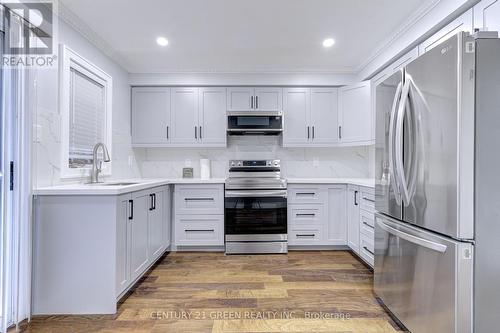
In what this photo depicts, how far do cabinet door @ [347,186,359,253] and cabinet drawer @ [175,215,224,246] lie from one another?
63.3 inches

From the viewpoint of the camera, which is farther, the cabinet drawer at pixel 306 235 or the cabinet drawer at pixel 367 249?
the cabinet drawer at pixel 306 235

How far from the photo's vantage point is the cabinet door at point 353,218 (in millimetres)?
3367

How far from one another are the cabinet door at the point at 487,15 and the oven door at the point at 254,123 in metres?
2.28

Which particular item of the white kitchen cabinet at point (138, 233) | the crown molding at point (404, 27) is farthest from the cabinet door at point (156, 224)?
the crown molding at point (404, 27)

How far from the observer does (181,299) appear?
2391 mm

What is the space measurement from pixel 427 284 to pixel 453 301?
19cm

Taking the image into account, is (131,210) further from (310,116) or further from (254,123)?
(310,116)

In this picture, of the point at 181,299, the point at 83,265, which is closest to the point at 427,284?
the point at 181,299

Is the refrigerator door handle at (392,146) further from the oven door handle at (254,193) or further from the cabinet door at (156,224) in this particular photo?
the cabinet door at (156,224)

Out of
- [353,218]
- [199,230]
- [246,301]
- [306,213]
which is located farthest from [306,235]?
[246,301]

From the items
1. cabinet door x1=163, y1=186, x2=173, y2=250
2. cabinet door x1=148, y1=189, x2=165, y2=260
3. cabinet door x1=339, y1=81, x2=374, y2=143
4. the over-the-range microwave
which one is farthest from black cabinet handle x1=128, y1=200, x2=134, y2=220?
cabinet door x1=339, y1=81, x2=374, y2=143

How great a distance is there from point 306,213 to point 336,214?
1.27ft

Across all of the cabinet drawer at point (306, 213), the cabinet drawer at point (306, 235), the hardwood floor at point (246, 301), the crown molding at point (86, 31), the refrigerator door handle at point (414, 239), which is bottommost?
the hardwood floor at point (246, 301)

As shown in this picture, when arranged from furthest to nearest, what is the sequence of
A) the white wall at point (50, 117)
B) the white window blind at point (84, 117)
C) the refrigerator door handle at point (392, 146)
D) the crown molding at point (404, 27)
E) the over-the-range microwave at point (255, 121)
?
the over-the-range microwave at point (255, 121)
the white window blind at point (84, 117)
the crown molding at point (404, 27)
the white wall at point (50, 117)
the refrigerator door handle at point (392, 146)
